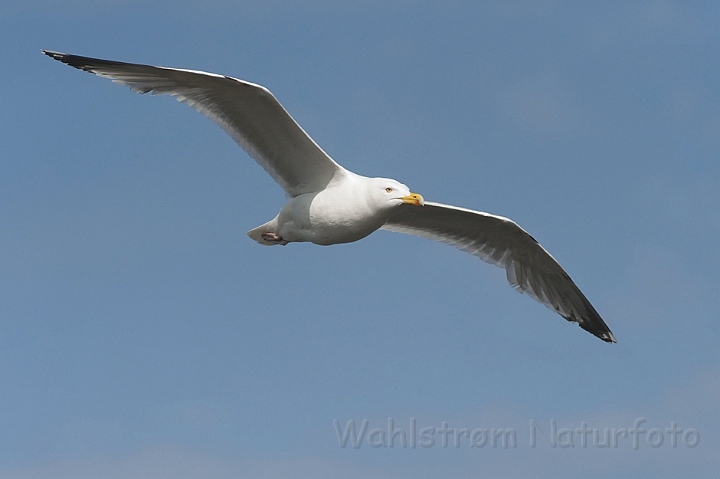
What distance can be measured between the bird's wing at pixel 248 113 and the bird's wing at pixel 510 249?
90.7 inches

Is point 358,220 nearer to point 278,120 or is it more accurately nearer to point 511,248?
point 278,120

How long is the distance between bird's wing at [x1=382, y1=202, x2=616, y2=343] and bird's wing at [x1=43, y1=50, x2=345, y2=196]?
230 cm

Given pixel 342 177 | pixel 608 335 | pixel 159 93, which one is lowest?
pixel 608 335

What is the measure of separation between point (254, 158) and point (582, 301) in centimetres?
655

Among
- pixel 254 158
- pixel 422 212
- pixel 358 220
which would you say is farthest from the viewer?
pixel 422 212

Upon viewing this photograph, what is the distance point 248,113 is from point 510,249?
5.36 m

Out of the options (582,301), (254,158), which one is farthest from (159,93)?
(582,301)

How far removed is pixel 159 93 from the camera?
12.9m

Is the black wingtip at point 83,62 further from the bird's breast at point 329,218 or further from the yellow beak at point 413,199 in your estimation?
the yellow beak at point 413,199

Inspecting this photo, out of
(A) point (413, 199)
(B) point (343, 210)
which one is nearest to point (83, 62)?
(B) point (343, 210)

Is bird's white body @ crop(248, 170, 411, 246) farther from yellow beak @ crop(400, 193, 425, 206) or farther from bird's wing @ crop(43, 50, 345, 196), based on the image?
bird's wing @ crop(43, 50, 345, 196)

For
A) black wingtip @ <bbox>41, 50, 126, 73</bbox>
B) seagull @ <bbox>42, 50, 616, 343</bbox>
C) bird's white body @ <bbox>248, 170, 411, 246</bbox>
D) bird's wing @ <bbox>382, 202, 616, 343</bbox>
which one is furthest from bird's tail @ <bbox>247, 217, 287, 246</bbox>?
black wingtip @ <bbox>41, 50, 126, 73</bbox>

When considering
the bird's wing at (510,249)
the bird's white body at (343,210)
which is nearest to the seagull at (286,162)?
the bird's white body at (343,210)

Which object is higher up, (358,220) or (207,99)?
(207,99)
